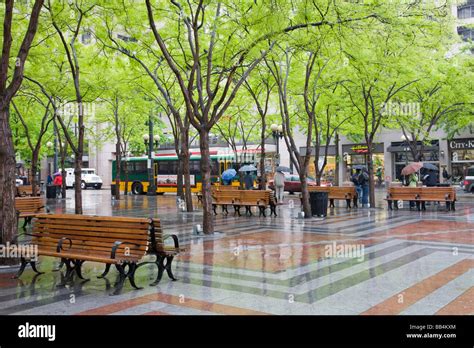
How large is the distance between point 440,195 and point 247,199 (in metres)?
7.47

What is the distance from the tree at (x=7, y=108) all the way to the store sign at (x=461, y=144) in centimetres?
3790

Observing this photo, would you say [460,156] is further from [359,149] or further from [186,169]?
[186,169]

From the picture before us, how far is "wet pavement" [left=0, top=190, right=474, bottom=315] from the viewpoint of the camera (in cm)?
566

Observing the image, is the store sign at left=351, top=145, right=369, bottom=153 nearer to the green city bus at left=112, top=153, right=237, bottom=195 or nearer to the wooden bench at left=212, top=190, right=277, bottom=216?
the green city bus at left=112, top=153, right=237, bottom=195

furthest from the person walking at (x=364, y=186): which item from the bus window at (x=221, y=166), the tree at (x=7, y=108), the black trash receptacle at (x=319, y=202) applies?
the bus window at (x=221, y=166)

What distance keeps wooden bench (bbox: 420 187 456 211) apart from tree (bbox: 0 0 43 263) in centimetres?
1472

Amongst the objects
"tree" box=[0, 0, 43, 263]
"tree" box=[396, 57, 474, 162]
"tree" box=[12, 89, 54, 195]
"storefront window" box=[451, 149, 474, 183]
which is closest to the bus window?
"tree" box=[12, 89, 54, 195]

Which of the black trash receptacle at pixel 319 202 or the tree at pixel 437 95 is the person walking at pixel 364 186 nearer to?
the black trash receptacle at pixel 319 202

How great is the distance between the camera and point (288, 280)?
7020 mm

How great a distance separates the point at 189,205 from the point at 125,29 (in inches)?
277

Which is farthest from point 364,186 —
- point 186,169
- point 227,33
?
point 227,33

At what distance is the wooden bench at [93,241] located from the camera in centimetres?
654
